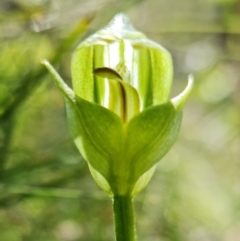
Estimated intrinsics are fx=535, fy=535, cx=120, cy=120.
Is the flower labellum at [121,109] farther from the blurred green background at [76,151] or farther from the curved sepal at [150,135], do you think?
the blurred green background at [76,151]

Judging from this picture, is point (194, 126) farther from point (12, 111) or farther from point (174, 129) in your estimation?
point (174, 129)

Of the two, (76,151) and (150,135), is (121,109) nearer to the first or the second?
(150,135)

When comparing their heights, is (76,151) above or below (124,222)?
below

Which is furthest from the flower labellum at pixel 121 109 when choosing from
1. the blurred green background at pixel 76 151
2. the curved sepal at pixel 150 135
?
the blurred green background at pixel 76 151

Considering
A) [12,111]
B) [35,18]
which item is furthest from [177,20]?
[12,111]

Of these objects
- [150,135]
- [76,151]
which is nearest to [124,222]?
[150,135]

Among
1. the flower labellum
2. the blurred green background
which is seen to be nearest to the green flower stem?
the flower labellum
